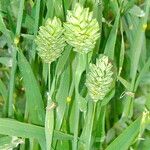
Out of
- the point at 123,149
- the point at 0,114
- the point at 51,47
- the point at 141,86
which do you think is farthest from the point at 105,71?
the point at 141,86

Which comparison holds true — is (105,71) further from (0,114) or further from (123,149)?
(0,114)

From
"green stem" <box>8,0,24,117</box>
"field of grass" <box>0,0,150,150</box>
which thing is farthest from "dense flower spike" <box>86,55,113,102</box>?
"green stem" <box>8,0,24,117</box>

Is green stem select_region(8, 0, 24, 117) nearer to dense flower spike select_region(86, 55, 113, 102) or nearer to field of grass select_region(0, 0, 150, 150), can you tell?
field of grass select_region(0, 0, 150, 150)

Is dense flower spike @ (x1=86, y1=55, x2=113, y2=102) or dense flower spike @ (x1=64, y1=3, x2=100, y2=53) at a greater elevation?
dense flower spike @ (x1=64, y1=3, x2=100, y2=53)

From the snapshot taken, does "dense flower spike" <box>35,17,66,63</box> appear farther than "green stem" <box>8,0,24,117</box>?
No

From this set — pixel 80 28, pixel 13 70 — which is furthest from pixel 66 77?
pixel 80 28

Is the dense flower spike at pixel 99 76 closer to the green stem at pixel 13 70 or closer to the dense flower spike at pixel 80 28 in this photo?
the dense flower spike at pixel 80 28

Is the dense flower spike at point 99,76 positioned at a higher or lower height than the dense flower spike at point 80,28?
lower

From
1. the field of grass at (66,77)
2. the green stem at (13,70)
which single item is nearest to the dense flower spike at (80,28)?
the field of grass at (66,77)
